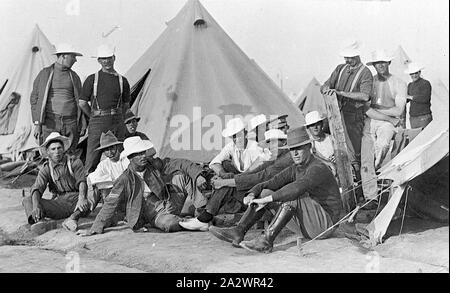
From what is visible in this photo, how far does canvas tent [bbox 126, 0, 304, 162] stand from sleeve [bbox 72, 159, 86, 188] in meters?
0.89

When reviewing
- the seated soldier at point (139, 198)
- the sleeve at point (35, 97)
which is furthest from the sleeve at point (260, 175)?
the sleeve at point (35, 97)

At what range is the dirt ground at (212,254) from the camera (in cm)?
428

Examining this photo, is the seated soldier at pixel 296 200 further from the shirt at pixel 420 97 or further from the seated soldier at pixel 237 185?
the shirt at pixel 420 97

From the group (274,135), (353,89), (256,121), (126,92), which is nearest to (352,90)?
(353,89)

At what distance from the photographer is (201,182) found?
514 cm

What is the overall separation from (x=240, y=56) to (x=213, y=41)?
0.30 metres

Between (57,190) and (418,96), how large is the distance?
3.01 meters

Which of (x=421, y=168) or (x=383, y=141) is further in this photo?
(x=383, y=141)

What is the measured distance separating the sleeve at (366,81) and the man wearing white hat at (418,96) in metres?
0.34

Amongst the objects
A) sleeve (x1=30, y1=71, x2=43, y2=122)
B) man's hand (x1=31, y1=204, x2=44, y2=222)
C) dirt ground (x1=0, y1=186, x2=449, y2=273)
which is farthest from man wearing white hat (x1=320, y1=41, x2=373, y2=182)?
sleeve (x1=30, y1=71, x2=43, y2=122)

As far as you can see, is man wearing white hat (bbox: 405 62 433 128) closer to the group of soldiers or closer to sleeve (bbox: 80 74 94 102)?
the group of soldiers

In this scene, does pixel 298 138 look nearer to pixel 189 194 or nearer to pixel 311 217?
pixel 311 217

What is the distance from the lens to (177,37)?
6.46 m
